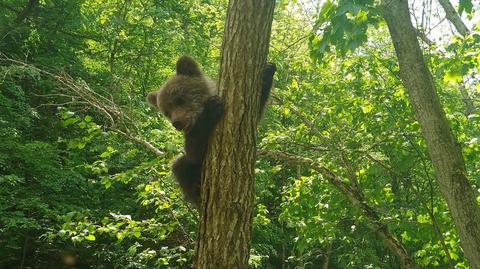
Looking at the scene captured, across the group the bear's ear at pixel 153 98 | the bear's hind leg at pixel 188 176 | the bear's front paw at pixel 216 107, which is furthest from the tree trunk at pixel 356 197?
the bear's front paw at pixel 216 107

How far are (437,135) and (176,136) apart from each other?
470 cm

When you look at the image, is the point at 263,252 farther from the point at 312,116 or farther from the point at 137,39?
the point at 137,39

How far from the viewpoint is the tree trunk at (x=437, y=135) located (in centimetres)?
399

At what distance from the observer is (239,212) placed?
261cm

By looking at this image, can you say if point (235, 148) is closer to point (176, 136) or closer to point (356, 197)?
point (356, 197)

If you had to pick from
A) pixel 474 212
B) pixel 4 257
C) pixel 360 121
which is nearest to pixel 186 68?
pixel 474 212

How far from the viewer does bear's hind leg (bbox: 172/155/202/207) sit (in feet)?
14.0

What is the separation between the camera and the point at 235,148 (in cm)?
268

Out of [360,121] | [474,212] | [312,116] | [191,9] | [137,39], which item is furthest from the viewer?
[191,9]

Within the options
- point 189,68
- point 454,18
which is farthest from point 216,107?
point 454,18

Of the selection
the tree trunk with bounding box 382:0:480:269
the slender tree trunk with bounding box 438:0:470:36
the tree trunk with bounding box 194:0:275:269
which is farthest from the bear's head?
the slender tree trunk with bounding box 438:0:470:36

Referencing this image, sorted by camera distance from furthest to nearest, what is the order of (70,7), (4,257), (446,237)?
1. (70,7)
2. (4,257)
3. (446,237)

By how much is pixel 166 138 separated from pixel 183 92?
414cm

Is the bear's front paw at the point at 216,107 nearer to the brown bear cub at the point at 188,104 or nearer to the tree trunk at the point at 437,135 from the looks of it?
the brown bear cub at the point at 188,104
